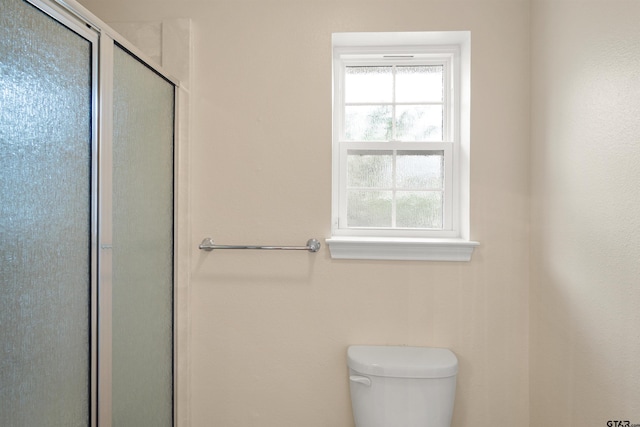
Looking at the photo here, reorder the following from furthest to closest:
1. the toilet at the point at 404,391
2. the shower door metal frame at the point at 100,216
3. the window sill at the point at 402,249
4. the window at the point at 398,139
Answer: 1. the window at the point at 398,139
2. the window sill at the point at 402,249
3. the toilet at the point at 404,391
4. the shower door metal frame at the point at 100,216

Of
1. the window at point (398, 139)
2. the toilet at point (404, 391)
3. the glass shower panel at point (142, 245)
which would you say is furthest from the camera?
the window at point (398, 139)

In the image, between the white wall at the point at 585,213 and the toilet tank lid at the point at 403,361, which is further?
the toilet tank lid at the point at 403,361

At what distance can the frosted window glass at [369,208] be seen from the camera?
171 cm

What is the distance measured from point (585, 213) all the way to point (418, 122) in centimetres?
76

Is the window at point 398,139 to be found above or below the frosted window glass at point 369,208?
above

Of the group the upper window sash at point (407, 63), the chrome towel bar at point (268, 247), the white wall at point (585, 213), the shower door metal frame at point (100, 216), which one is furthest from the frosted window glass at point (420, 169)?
the shower door metal frame at point (100, 216)

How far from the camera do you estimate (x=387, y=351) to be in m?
1.50

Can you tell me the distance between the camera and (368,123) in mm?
1727

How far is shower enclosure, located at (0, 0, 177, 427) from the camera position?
2.56ft

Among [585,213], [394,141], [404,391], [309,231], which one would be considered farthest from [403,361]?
[394,141]

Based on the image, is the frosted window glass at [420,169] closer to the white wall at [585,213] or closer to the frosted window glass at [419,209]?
the frosted window glass at [419,209]

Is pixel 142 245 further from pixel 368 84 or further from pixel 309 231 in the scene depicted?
pixel 368 84

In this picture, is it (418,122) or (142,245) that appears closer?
(142,245)

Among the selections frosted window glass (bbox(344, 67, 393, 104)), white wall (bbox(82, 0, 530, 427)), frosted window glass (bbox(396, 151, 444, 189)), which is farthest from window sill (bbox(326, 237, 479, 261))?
frosted window glass (bbox(344, 67, 393, 104))
